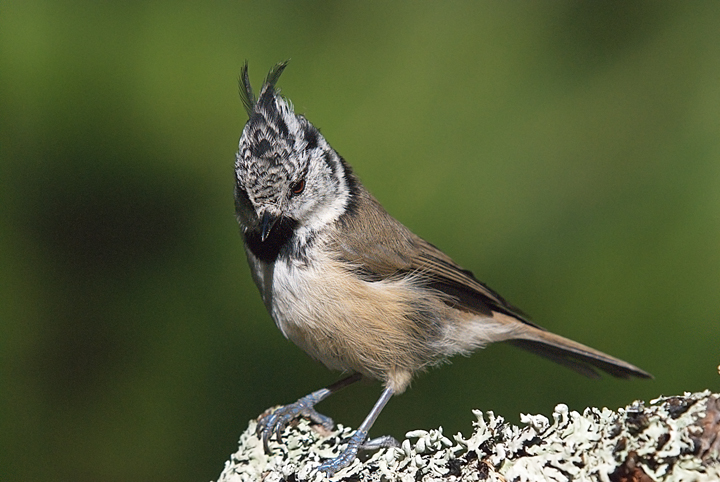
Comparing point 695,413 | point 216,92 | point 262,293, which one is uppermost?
point 216,92

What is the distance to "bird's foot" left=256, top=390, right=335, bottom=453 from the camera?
212cm

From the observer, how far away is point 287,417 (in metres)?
2.18

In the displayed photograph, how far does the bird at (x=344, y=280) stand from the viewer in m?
2.12

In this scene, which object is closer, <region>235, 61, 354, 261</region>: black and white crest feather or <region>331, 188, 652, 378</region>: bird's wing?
<region>235, 61, 354, 261</region>: black and white crest feather

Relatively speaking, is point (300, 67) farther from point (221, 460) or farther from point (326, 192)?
point (221, 460)

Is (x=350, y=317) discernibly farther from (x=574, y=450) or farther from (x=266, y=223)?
(x=574, y=450)

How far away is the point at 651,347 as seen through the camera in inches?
83.1

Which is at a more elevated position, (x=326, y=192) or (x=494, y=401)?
(x=326, y=192)

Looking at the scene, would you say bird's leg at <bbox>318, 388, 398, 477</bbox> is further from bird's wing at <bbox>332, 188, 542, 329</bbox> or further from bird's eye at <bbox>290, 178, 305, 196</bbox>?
bird's eye at <bbox>290, 178, 305, 196</bbox>

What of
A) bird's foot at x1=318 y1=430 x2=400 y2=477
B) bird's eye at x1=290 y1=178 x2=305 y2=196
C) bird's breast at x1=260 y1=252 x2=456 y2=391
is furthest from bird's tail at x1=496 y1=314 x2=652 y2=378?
bird's eye at x1=290 y1=178 x2=305 y2=196

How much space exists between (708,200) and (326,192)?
1274mm

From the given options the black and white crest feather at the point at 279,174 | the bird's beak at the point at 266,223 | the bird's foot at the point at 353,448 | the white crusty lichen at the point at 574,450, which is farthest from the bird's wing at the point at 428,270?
the white crusty lichen at the point at 574,450

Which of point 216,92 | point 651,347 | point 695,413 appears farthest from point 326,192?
point 695,413

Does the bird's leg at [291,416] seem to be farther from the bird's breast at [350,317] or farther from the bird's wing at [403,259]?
the bird's wing at [403,259]
